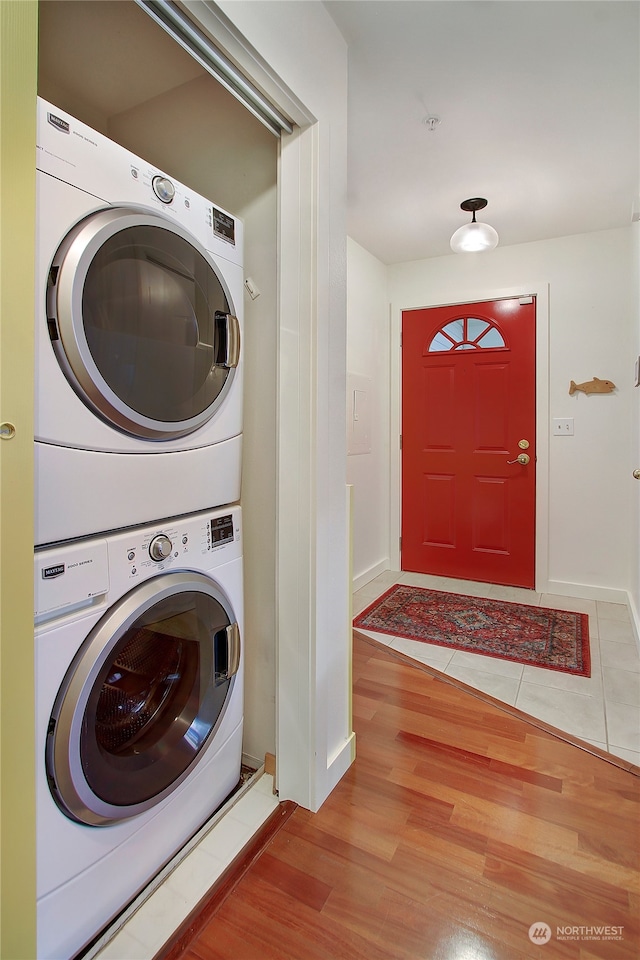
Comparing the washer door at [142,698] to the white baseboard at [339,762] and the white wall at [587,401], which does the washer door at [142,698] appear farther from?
the white wall at [587,401]

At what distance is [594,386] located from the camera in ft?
11.0

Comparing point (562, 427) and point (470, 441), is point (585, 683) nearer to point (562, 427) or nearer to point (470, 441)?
point (562, 427)

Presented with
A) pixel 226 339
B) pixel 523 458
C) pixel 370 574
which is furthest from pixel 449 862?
pixel 523 458

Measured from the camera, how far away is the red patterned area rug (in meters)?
2.56

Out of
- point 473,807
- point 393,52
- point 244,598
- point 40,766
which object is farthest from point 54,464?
point 393,52

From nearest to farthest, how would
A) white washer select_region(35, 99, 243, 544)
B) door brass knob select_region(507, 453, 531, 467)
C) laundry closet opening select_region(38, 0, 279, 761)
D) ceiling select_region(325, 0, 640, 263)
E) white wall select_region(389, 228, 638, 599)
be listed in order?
white washer select_region(35, 99, 243, 544)
laundry closet opening select_region(38, 0, 279, 761)
ceiling select_region(325, 0, 640, 263)
white wall select_region(389, 228, 638, 599)
door brass knob select_region(507, 453, 531, 467)

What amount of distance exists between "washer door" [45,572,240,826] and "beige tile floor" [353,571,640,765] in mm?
1352

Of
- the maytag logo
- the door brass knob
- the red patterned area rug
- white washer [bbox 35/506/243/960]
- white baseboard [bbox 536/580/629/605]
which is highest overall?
the maytag logo

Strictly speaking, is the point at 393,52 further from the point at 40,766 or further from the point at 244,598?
the point at 40,766

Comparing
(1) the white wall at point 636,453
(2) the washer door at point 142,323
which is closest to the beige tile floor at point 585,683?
(1) the white wall at point 636,453

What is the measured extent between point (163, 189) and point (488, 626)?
2682 millimetres

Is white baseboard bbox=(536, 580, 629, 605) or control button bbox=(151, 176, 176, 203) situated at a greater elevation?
control button bbox=(151, 176, 176, 203)

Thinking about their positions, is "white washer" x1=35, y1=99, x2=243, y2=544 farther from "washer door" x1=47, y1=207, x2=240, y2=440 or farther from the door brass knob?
the door brass knob

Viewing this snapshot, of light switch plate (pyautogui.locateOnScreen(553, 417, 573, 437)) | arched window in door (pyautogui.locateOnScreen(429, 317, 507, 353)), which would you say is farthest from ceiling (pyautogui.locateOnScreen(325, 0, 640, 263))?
light switch plate (pyautogui.locateOnScreen(553, 417, 573, 437))
